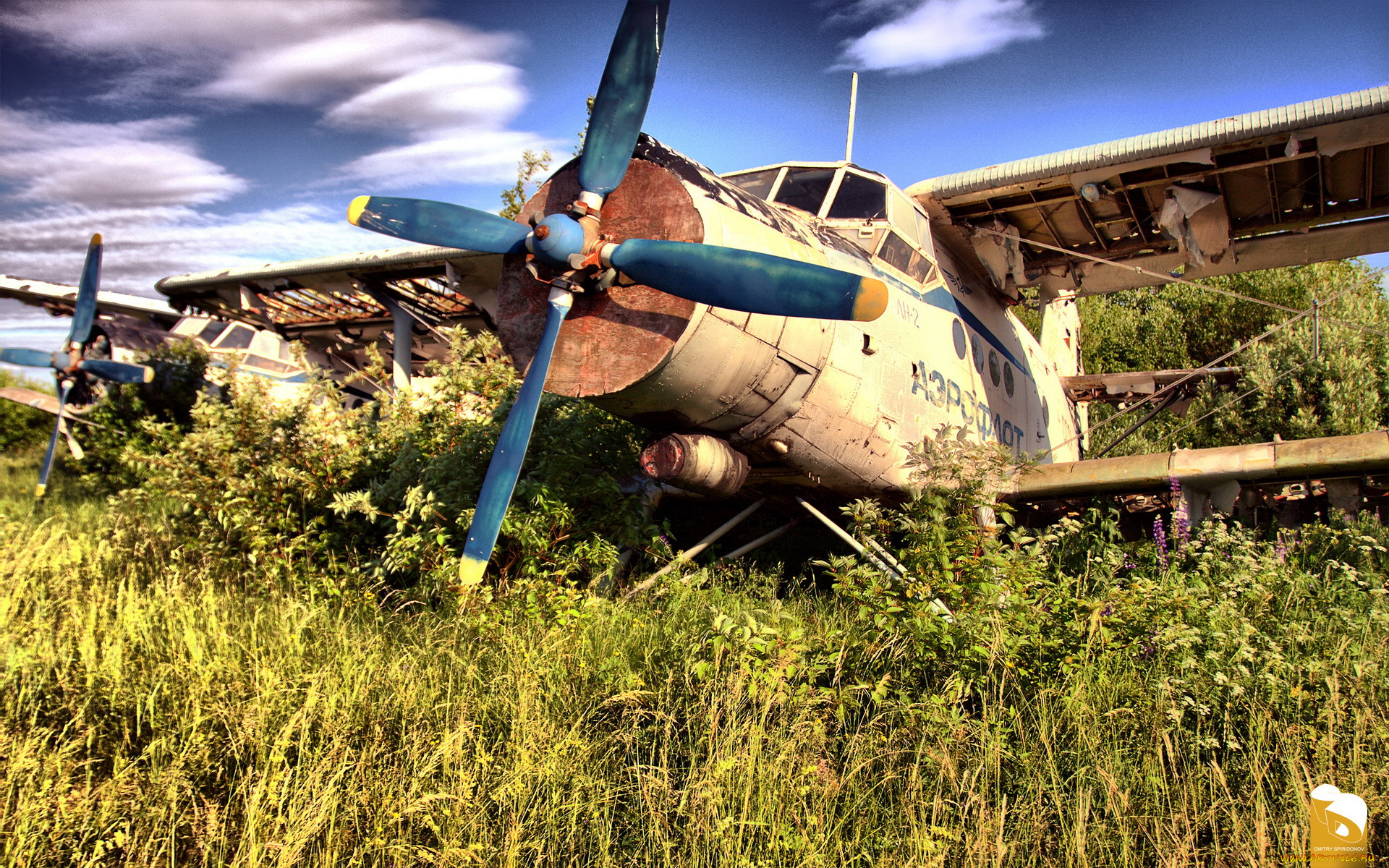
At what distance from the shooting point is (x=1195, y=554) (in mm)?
4926

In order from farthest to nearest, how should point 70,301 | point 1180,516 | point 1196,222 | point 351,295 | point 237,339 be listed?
1. point 70,301
2. point 237,339
3. point 351,295
4. point 1196,222
5. point 1180,516

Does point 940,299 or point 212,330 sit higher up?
point 212,330

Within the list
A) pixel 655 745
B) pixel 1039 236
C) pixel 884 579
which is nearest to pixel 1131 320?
pixel 1039 236

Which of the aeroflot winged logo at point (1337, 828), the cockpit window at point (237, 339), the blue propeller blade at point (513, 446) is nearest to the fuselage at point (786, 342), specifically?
the blue propeller blade at point (513, 446)

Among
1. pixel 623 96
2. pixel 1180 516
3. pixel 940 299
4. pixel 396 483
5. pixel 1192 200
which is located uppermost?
pixel 1192 200

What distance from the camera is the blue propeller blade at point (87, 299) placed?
12.8 metres

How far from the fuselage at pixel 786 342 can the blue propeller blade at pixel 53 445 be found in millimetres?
9945

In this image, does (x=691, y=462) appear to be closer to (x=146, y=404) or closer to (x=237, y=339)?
(x=146, y=404)

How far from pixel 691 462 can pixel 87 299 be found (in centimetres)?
1285

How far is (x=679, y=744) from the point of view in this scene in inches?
134

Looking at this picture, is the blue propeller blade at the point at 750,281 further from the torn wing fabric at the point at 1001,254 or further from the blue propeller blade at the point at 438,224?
the torn wing fabric at the point at 1001,254

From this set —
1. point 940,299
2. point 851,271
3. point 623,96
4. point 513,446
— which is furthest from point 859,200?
point 513,446

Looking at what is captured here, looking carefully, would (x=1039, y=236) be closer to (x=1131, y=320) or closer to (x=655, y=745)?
(x=655, y=745)

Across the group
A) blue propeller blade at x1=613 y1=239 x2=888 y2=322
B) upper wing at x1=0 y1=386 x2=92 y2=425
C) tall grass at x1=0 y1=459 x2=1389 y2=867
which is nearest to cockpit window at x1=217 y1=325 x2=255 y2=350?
upper wing at x1=0 y1=386 x2=92 y2=425
